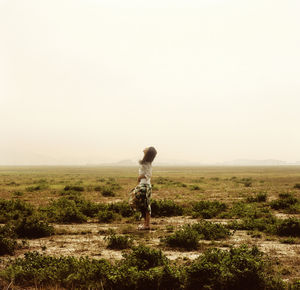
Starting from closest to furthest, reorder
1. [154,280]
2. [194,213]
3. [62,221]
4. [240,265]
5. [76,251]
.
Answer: [154,280], [240,265], [76,251], [62,221], [194,213]

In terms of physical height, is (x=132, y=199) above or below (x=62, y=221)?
above

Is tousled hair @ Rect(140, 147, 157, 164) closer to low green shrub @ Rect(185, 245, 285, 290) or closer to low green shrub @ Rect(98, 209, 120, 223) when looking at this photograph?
low green shrub @ Rect(98, 209, 120, 223)

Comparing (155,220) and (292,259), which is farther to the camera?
(155,220)

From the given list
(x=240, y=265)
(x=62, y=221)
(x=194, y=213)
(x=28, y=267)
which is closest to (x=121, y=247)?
(x=28, y=267)

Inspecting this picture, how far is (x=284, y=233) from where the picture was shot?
10.2 m

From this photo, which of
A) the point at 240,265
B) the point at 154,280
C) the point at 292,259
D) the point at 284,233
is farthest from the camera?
the point at 284,233

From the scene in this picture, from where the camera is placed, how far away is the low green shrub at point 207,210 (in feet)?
45.9

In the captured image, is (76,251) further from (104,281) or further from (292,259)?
(292,259)

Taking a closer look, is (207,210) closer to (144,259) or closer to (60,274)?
(144,259)

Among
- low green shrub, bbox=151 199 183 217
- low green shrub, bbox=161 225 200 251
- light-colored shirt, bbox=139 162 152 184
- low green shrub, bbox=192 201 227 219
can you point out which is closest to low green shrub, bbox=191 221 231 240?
low green shrub, bbox=161 225 200 251

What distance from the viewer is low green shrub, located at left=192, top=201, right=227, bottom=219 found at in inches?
551

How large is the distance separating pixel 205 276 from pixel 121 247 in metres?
3.29

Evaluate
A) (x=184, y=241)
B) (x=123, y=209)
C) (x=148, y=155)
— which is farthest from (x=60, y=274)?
(x=123, y=209)

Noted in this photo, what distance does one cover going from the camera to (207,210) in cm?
1436
